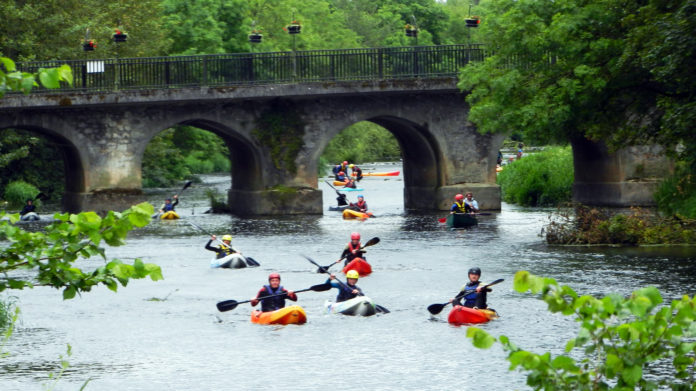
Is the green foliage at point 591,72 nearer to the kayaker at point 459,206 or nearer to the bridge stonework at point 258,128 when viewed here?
the kayaker at point 459,206

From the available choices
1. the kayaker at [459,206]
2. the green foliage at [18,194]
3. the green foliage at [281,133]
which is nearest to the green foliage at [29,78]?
the kayaker at [459,206]

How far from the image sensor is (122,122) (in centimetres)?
4069

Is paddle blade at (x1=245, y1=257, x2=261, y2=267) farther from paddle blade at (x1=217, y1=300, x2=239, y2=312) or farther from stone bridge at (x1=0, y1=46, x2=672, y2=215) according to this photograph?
stone bridge at (x1=0, y1=46, x2=672, y2=215)

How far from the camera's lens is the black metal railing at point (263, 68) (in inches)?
1590

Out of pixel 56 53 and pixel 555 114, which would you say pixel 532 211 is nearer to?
pixel 555 114

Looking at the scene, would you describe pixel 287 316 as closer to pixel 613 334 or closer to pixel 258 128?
pixel 613 334

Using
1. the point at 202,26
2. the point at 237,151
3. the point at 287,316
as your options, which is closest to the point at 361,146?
the point at 202,26

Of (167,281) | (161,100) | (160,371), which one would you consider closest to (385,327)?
(160,371)

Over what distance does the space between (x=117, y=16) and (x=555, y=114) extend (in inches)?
1156

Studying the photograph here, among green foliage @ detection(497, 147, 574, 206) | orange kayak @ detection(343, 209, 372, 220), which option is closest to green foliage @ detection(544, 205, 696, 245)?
orange kayak @ detection(343, 209, 372, 220)

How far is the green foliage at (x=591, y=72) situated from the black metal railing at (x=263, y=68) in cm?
608

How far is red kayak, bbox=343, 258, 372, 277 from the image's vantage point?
27.2 meters

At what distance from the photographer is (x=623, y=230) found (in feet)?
103

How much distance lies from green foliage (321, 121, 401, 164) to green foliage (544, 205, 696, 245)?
45.7m
